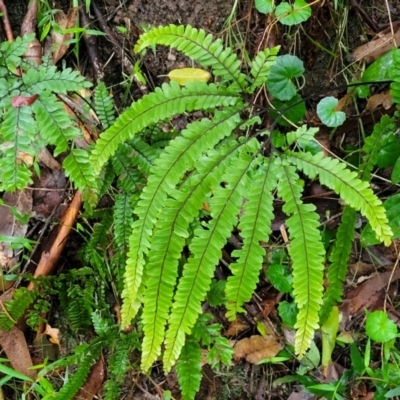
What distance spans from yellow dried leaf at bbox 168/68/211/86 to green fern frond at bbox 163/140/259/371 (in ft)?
2.67

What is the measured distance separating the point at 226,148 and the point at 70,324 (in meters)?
1.26

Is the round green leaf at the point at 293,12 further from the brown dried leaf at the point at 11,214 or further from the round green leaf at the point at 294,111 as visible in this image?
the brown dried leaf at the point at 11,214

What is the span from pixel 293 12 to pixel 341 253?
1022 millimetres

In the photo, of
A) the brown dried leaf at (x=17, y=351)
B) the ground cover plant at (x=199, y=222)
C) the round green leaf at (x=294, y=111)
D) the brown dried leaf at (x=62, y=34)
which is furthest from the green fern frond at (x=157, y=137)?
the brown dried leaf at (x=17, y=351)

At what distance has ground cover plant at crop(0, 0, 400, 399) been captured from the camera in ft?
5.52

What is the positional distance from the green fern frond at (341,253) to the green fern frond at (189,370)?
60 cm

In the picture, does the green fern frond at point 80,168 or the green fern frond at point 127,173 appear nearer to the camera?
the green fern frond at point 80,168

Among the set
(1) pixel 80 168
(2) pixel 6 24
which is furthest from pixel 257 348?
(2) pixel 6 24

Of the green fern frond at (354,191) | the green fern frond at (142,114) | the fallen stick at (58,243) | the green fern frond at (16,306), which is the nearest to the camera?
the green fern frond at (354,191)

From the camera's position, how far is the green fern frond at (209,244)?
1666 mm

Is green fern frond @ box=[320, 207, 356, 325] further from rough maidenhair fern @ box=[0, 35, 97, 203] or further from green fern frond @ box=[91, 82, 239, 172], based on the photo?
rough maidenhair fern @ box=[0, 35, 97, 203]

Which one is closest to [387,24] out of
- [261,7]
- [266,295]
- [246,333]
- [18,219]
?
[261,7]

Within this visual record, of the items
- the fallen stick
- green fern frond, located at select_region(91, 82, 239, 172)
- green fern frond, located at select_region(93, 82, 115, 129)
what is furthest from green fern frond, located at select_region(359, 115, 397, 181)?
the fallen stick

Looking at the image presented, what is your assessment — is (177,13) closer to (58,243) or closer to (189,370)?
(58,243)
